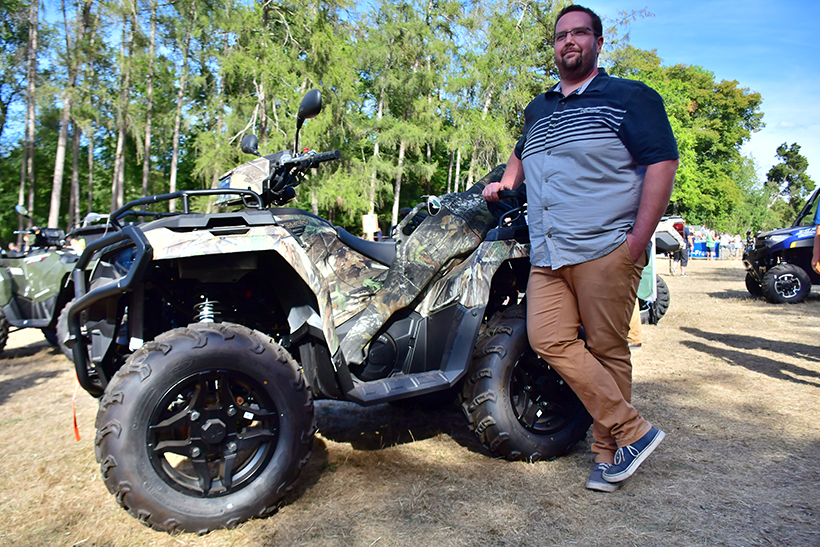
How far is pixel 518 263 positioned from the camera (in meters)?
3.40

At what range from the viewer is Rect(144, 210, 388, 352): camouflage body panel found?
229cm

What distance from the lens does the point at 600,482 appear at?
269 cm

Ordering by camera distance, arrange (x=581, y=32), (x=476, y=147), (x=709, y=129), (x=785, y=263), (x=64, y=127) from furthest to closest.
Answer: (x=709, y=129) < (x=476, y=147) < (x=64, y=127) < (x=785, y=263) < (x=581, y=32)

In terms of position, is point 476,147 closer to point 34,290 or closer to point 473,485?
point 34,290

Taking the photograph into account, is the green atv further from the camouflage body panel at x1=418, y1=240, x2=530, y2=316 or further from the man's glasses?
the man's glasses

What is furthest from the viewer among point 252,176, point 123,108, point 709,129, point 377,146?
point 709,129

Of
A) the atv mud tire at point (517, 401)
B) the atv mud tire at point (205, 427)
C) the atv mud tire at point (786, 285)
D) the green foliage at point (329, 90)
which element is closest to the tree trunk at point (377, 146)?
the green foliage at point (329, 90)

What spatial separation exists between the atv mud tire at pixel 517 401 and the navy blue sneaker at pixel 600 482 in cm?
33

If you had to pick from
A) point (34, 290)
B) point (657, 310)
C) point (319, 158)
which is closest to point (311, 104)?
point (319, 158)

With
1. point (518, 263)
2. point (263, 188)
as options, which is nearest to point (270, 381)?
point (263, 188)

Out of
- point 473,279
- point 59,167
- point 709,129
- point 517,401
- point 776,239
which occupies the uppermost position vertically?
point 709,129

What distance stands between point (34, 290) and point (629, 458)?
6.88m

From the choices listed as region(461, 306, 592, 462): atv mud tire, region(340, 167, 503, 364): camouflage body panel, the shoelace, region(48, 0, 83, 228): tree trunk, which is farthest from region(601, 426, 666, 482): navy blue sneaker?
region(48, 0, 83, 228): tree trunk

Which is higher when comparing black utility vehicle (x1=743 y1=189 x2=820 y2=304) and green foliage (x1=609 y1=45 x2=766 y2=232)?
green foliage (x1=609 y1=45 x2=766 y2=232)
